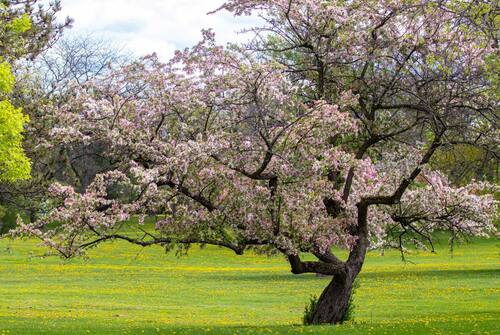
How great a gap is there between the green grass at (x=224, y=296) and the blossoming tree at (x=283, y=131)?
1.50 meters

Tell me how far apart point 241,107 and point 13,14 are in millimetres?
8266

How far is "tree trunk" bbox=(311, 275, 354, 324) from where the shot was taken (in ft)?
61.2

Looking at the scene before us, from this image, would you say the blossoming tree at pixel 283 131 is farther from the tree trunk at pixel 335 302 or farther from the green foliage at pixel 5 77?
the green foliage at pixel 5 77

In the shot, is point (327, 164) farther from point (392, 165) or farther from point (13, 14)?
point (13, 14)

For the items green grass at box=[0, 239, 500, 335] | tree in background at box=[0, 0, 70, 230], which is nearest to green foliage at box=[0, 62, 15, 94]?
tree in background at box=[0, 0, 70, 230]

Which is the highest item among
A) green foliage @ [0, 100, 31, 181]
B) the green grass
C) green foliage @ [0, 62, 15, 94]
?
A: green foliage @ [0, 62, 15, 94]

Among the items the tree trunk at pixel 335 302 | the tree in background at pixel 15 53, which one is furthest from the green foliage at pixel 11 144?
the tree trunk at pixel 335 302

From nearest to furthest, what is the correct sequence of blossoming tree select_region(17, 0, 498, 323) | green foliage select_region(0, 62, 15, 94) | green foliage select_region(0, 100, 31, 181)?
blossoming tree select_region(17, 0, 498, 323), green foliage select_region(0, 100, 31, 181), green foliage select_region(0, 62, 15, 94)

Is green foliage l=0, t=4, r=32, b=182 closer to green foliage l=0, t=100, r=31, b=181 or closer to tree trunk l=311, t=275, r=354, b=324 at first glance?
green foliage l=0, t=100, r=31, b=181

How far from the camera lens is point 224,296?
30.8m

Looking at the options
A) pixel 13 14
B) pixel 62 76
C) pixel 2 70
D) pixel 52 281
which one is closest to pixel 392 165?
pixel 2 70

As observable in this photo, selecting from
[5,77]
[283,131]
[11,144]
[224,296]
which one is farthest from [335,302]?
[224,296]

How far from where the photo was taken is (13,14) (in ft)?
72.0

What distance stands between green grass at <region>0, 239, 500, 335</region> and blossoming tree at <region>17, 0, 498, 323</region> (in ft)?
4.92
